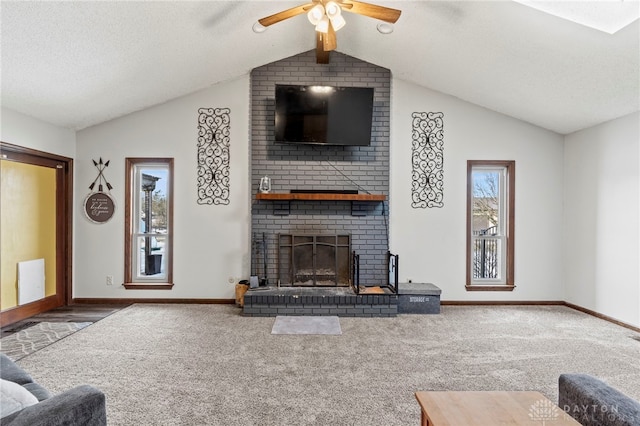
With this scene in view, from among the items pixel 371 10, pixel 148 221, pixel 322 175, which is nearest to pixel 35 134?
pixel 148 221

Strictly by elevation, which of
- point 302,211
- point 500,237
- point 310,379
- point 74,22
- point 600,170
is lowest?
point 310,379

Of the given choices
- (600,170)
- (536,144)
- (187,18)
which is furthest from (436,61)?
(187,18)

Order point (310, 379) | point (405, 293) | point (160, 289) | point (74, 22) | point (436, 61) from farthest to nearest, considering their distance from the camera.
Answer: point (160, 289) < point (405, 293) < point (436, 61) < point (74, 22) < point (310, 379)

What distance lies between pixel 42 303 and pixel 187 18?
156 inches

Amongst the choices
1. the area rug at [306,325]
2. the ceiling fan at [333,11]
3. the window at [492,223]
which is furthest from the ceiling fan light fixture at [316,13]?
the window at [492,223]

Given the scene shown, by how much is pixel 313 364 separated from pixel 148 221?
3.46m

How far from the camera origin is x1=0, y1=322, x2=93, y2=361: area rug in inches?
127

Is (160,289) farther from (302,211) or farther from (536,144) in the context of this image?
(536,144)

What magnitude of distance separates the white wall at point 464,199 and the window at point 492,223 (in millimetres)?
107

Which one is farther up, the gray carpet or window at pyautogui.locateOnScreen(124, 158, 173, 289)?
window at pyautogui.locateOnScreen(124, 158, 173, 289)

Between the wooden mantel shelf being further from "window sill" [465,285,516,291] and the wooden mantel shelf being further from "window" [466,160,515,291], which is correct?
"window sill" [465,285,516,291]

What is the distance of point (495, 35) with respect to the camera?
11.2ft

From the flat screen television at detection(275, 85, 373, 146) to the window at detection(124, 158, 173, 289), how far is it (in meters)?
1.81

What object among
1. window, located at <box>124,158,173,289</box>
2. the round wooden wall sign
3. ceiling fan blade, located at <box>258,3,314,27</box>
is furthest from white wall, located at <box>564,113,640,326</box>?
the round wooden wall sign
